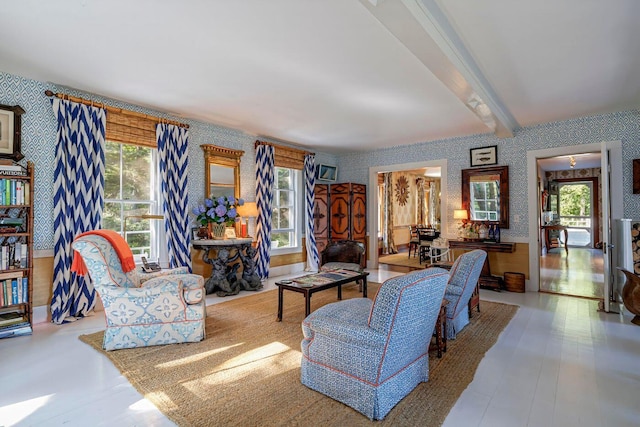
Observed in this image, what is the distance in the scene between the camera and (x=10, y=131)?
348 cm

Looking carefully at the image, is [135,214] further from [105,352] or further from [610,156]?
[610,156]

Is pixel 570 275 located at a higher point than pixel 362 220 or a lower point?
lower

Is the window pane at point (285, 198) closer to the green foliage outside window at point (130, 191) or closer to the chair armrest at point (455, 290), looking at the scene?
the green foliage outside window at point (130, 191)

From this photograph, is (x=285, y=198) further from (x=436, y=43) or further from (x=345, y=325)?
(x=345, y=325)

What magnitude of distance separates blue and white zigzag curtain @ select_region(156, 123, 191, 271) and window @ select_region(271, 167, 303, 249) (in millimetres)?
2069

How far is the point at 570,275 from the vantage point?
258 inches

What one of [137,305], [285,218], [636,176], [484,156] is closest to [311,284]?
[137,305]

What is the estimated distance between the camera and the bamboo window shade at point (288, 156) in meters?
6.43

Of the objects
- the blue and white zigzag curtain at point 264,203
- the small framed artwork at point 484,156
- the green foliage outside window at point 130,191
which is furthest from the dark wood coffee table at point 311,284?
the small framed artwork at point 484,156

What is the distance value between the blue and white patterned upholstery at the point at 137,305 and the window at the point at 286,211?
348cm

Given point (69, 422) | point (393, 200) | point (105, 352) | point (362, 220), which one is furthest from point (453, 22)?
point (393, 200)

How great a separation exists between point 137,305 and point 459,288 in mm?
3060

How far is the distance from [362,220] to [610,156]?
4.35 metres

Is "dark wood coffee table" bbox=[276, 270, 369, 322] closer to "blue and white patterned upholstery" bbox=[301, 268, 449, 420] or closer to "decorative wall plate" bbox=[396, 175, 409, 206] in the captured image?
"blue and white patterned upholstery" bbox=[301, 268, 449, 420]
